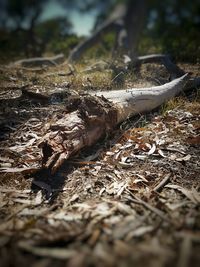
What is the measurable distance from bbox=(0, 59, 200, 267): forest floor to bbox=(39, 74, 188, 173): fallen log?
0.58 ft

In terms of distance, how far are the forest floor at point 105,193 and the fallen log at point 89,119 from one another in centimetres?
18

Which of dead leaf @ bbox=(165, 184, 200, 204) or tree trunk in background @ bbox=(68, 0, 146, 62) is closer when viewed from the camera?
dead leaf @ bbox=(165, 184, 200, 204)

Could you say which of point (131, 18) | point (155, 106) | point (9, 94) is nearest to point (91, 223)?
point (155, 106)

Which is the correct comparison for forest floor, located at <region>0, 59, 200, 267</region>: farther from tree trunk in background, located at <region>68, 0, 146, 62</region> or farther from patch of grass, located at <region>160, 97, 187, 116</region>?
tree trunk in background, located at <region>68, 0, 146, 62</region>

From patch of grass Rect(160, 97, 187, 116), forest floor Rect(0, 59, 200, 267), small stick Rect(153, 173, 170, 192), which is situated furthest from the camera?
patch of grass Rect(160, 97, 187, 116)

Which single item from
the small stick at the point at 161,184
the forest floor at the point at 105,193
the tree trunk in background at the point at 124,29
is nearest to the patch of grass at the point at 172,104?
the forest floor at the point at 105,193

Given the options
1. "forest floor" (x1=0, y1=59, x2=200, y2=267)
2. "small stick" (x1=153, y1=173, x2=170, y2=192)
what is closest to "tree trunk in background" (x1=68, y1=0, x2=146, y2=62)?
"forest floor" (x1=0, y1=59, x2=200, y2=267)

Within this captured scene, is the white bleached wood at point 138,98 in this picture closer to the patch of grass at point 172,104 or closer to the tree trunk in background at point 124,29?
the patch of grass at point 172,104

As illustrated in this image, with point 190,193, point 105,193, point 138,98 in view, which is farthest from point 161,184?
point 138,98

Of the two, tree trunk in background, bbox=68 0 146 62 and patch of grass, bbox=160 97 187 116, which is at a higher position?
tree trunk in background, bbox=68 0 146 62

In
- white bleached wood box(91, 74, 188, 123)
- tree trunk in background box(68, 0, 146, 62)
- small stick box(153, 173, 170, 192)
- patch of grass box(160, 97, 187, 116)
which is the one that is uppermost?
tree trunk in background box(68, 0, 146, 62)

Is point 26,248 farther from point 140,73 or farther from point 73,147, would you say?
point 140,73

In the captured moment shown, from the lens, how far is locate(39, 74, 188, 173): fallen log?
10.1 ft

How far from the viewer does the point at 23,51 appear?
1485cm
